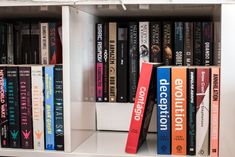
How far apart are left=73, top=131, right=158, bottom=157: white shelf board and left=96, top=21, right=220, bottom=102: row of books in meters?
0.14

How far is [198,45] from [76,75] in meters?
0.42

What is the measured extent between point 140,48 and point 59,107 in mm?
360

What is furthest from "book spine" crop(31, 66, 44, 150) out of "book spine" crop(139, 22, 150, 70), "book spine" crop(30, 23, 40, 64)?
"book spine" crop(139, 22, 150, 70)

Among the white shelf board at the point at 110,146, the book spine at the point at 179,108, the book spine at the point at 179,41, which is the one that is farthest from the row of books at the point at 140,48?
the book spine at the point at 179,108

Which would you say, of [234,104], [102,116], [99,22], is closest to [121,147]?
[102,116]

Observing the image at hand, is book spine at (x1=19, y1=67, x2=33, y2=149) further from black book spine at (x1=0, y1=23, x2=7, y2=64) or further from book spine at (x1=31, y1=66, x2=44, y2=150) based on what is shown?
black book spine at (x1=0, y1=23, x2=7, y2=64)

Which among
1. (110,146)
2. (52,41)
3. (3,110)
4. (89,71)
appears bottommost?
(110,146)

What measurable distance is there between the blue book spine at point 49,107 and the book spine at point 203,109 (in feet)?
1.30

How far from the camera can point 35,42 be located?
117 centimetres

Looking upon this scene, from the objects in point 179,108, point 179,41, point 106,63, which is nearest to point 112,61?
point 106,63

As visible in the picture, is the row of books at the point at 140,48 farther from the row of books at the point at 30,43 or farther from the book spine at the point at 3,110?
the book spine at the point at 3,110

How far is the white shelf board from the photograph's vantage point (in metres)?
0.93

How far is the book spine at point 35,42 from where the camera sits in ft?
3.83

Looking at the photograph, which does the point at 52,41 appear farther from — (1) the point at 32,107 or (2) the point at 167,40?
(2) the point at 167,40
